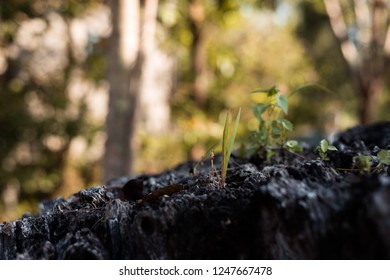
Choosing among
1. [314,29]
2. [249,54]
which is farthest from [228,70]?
[314,29]

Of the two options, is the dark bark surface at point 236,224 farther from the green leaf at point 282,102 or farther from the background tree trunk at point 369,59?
the background tree trunk at point 369,59

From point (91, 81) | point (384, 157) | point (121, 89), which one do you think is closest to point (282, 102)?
point (384, 157)

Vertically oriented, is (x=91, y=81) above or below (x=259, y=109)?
above

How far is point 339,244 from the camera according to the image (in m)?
0.79

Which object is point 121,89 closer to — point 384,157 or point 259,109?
point 259,109

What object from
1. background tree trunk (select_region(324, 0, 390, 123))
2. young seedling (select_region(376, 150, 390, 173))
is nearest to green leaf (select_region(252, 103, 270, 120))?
young seedling (select_region(376, 150, 390, 173))

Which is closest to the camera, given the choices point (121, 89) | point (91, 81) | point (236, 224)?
point (236, 224)

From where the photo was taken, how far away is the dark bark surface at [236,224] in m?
0.79

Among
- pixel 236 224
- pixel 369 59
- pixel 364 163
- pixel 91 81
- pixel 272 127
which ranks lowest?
pixel 236 224

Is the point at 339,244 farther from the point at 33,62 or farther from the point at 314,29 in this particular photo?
the point at 314,29

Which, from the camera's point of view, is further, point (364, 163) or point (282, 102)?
point (282, 102)

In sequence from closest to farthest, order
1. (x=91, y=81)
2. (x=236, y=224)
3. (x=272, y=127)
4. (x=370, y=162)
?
(x=236, y=224) → (x=370, y=162) → (x=272, y=127) → (x=91, y=81)

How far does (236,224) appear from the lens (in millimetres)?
950
